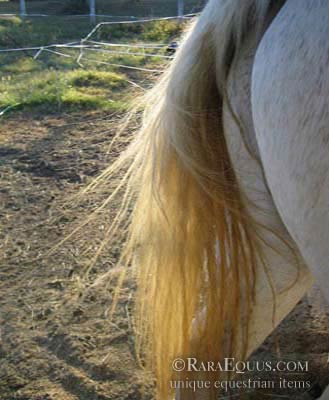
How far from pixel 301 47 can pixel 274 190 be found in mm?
241

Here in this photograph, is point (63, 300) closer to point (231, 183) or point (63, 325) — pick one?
point (63, 325)

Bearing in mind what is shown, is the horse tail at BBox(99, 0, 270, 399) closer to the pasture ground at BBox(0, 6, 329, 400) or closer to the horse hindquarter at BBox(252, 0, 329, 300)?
the horse hindquarter at BBox(252, 0, 329, 300)

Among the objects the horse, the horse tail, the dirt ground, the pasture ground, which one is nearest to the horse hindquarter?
the horse

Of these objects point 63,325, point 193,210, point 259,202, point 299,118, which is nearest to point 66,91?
point 63,325

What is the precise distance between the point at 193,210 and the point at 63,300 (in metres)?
1.20

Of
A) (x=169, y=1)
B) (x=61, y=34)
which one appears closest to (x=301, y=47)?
(x=61, y=34)

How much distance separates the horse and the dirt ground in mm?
370

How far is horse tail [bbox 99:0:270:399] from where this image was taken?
1080 mm

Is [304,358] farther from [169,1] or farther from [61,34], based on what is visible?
[169,1]

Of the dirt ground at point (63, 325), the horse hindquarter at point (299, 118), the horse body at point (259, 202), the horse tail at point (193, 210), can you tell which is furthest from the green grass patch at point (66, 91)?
the horse hindquarter at point (299, 118)

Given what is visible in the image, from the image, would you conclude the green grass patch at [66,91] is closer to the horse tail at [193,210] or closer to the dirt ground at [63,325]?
the dirt ground at [63,325]

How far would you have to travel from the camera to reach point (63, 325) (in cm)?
205

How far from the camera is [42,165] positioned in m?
3.45

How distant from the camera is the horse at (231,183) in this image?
2.65 feet
